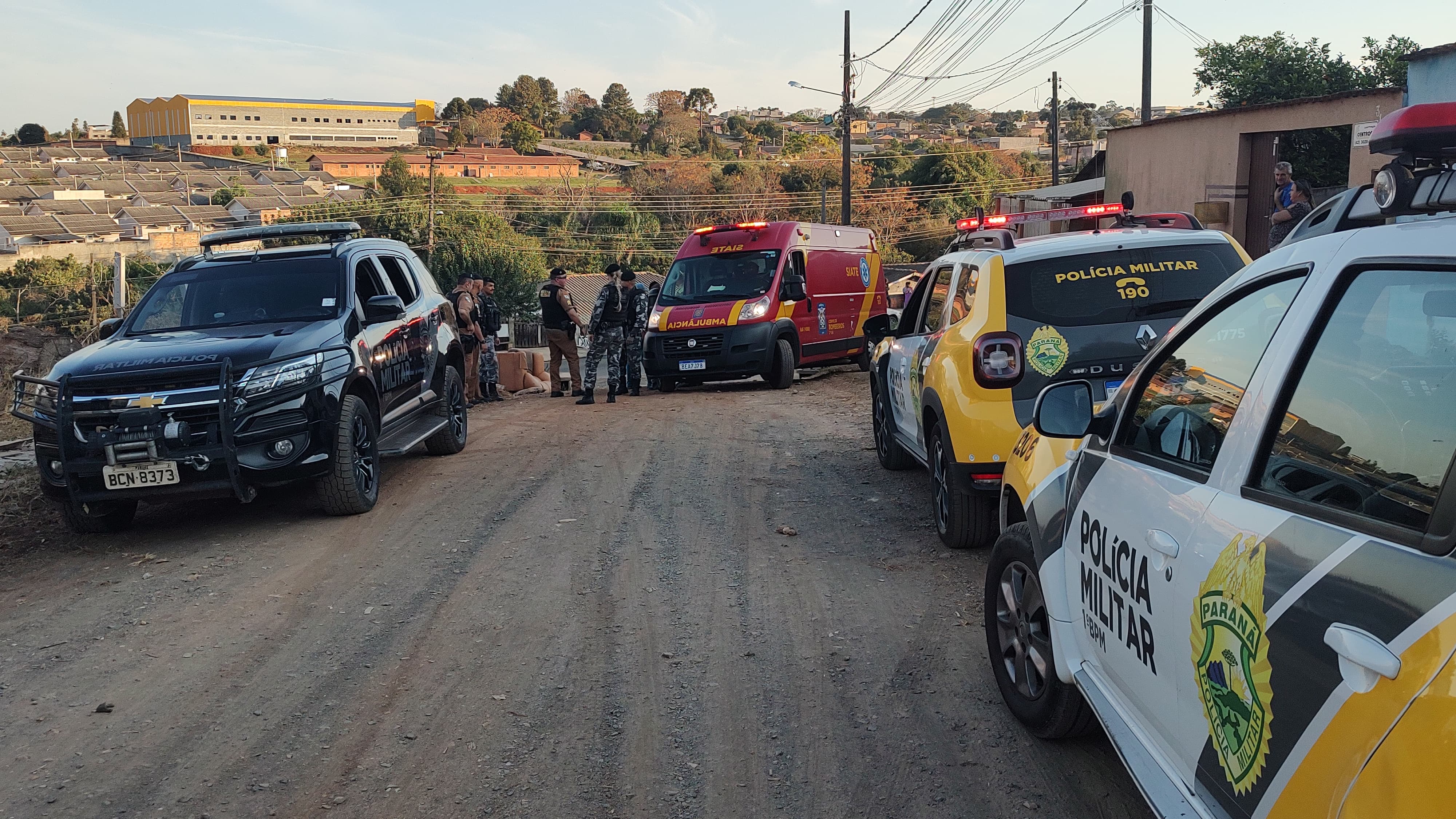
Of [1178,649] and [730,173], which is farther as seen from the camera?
[730,173]

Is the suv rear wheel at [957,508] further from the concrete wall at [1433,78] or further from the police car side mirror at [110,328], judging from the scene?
the concrete wall at [1433,78]

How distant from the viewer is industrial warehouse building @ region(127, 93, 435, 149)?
13488 cm

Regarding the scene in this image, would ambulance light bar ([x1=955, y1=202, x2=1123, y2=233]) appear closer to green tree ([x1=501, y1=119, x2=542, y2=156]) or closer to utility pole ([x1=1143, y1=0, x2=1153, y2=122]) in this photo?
utility pole ([x1=1143, y1=0, x2=1153, y2=122])

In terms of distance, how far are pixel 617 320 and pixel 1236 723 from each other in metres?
13.7

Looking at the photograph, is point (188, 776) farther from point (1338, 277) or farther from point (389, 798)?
point (1338, 277)

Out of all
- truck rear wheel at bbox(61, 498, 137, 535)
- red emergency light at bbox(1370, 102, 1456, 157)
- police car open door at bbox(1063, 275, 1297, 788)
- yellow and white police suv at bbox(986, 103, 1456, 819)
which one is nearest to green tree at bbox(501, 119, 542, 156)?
truck rear wheel at bbox(61, 498, 137, 535)

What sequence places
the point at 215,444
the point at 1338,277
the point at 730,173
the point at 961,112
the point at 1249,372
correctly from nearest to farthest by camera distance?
the point at 1338,277, the point at 1249,372, the point at 215,444, the point at 730,173, the point at 961,112

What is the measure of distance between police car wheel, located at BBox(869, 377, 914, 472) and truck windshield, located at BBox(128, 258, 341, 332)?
4231 millimetres

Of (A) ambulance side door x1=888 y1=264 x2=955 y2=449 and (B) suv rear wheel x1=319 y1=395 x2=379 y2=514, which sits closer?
(A) ambulance side door x1=888 y1=264 x2=955 y2=449

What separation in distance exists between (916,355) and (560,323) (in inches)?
362

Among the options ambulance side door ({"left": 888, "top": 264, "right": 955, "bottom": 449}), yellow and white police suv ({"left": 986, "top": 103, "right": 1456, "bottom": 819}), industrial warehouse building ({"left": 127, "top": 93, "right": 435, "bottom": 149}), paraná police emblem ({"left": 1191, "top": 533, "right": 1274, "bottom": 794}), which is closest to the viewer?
yellow and white police suv ({"left": 986, "top": 103, "right": 1456, "bottom": 819})

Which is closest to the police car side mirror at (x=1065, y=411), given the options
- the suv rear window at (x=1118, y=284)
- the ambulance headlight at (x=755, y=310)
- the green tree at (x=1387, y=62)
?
the suv rear window at (x=1118, y=284)

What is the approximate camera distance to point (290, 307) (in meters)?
8.60

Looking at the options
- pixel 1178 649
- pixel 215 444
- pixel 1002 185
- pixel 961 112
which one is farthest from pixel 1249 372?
pixel 961 112
